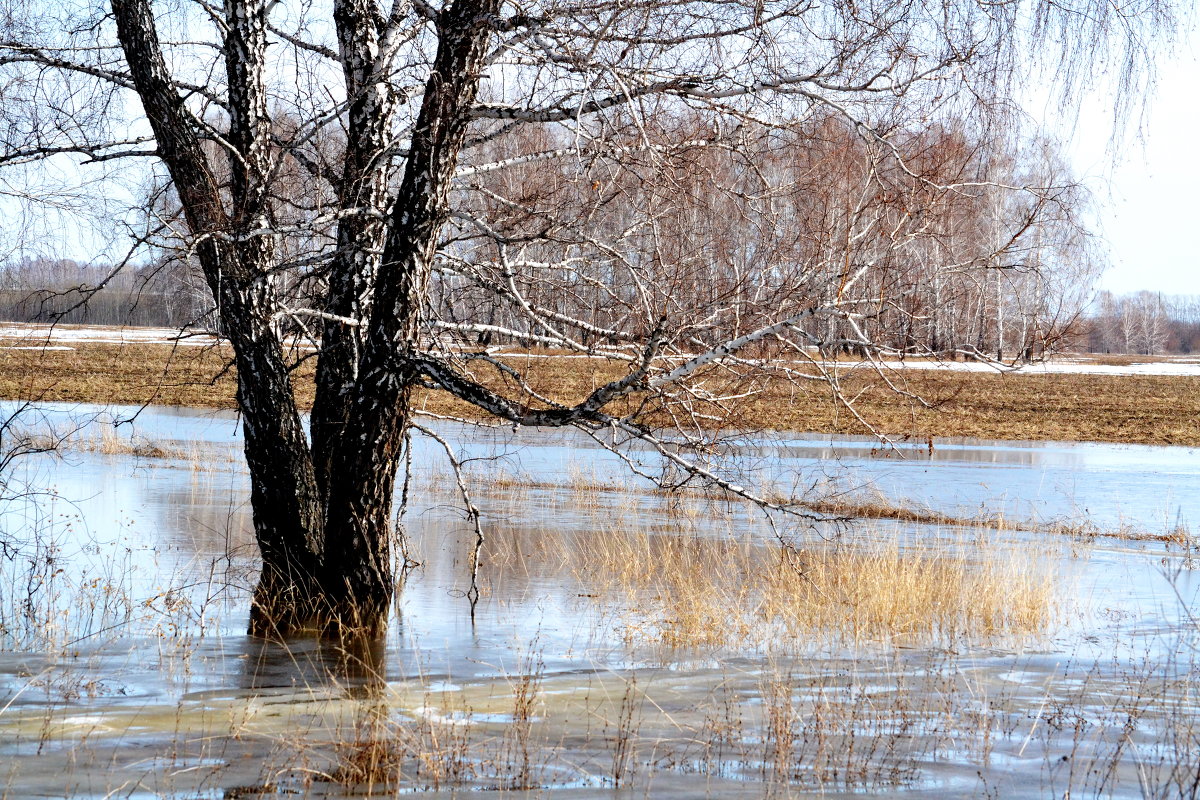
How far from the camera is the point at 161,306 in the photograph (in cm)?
7694

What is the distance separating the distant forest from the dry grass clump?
216cm

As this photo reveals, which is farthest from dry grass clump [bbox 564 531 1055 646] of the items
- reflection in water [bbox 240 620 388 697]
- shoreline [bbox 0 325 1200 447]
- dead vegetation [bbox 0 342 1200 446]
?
dead vegetation [bbox 0 342 1200 446]

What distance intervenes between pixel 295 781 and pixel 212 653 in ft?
8.69

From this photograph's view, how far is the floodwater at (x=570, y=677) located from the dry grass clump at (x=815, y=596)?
65 millimetres

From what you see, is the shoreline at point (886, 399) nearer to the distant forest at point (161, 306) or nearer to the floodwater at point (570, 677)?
the distant forest at point (161, 306)

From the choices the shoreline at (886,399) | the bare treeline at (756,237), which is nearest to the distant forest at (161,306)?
the bare treeline at (756,237)

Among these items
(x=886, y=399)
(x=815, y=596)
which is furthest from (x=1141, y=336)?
(x=815, y=596)

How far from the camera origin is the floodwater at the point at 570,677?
17.0 ft

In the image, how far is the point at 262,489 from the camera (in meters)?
8.14

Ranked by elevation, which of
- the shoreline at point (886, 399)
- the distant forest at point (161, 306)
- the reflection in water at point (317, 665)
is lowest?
the reflection in water at point (317, 665)

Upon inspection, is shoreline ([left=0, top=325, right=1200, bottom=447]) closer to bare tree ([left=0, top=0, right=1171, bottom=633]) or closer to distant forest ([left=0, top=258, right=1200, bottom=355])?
distant forest ([left=0, top=258, right=1200, bottom=355])

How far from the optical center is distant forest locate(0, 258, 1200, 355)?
7.47 metres

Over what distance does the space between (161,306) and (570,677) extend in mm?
75815

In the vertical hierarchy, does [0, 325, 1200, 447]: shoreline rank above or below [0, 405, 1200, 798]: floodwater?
above
